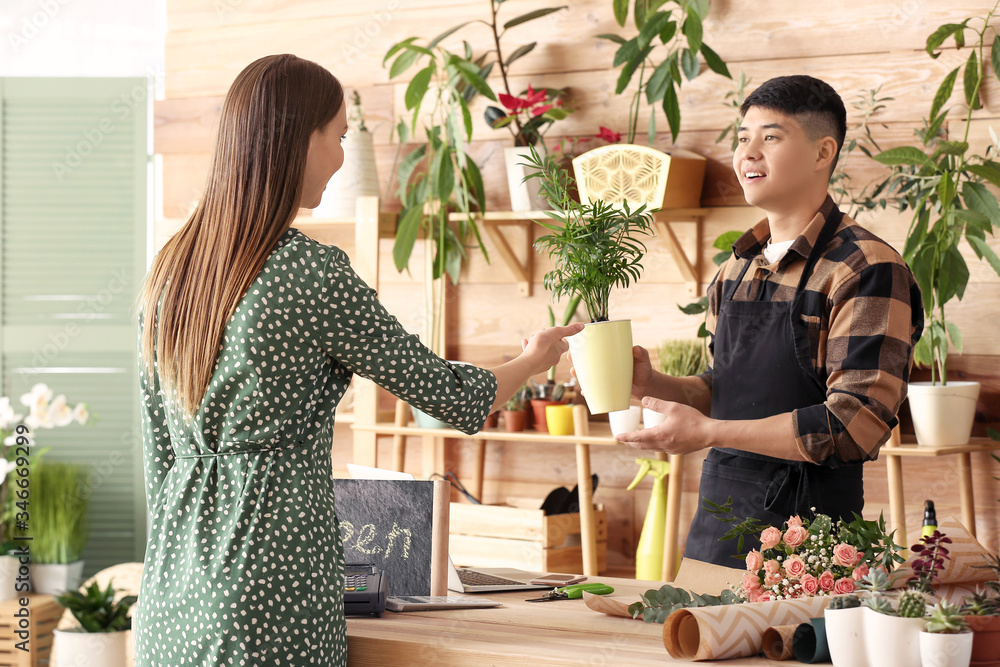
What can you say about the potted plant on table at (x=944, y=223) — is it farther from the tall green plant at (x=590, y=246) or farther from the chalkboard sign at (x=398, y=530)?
the chalkboard sign at (x=398, y=530)

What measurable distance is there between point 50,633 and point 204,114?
6.25ft

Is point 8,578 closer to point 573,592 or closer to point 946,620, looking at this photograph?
point 573,592

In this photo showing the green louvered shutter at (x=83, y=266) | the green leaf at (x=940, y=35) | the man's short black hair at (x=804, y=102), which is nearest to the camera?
the man's short black hair at (x=804, y=102)

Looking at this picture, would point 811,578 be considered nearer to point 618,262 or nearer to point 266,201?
point 618,262

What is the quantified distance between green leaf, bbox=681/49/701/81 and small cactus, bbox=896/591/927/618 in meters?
2.06

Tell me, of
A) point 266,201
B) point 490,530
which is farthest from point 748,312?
point 490,530

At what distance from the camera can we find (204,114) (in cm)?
380

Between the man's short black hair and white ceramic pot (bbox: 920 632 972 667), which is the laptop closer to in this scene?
white ceramic pot (bbox: 920 632 972 667)

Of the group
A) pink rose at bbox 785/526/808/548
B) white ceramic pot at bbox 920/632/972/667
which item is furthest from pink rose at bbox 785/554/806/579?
white ceramic pot at bbox 920/632/972/667

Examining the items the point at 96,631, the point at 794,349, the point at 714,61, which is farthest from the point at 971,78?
the point at 96,631

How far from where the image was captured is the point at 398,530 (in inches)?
63.2

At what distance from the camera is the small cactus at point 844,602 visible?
3.85 feet

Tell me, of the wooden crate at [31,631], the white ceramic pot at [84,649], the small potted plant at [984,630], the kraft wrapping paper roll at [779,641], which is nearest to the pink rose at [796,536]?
the kraft wrapping paper roll at [779,641]

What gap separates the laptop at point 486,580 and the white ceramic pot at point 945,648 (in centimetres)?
79
